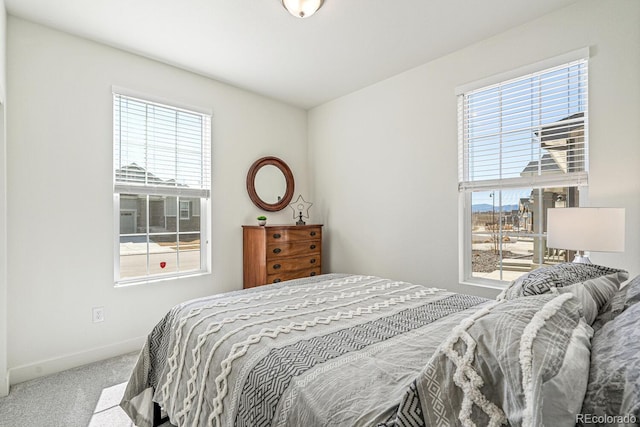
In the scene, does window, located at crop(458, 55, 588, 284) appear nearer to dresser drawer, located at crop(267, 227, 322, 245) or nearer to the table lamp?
the table lamp

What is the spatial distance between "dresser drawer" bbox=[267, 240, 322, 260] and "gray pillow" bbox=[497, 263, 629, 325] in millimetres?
2388

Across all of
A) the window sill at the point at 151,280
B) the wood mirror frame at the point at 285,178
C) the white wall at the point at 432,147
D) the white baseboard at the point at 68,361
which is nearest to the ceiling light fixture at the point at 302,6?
the white wall at the point at 432,147

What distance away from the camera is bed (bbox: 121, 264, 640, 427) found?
59cm

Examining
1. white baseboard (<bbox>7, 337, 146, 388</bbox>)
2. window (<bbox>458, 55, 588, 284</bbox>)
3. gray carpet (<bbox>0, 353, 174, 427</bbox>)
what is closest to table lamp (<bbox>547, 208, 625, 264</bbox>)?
window (<bbox>458, 55, 588, 284</bbox>)

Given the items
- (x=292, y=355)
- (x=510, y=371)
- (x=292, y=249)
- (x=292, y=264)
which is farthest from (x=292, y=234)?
(x=510, y=371)

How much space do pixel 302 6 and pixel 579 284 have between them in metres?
2.19

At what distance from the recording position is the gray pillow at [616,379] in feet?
1.68

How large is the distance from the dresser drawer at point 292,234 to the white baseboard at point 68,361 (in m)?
1.50

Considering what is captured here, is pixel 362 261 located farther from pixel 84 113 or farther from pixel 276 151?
pixel 84 113

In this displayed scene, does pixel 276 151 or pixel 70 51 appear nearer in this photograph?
pixel 70 51

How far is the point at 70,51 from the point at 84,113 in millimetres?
492

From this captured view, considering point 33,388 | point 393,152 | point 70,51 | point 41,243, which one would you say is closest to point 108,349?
point 33,388

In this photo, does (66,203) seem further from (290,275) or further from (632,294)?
(632,294)

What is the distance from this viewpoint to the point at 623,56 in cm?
204
